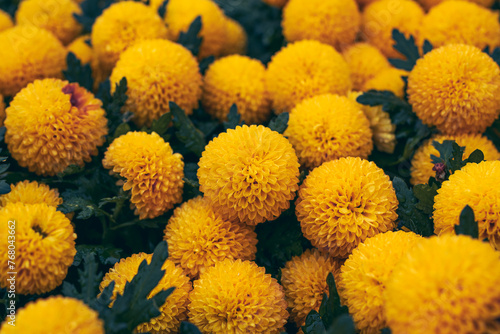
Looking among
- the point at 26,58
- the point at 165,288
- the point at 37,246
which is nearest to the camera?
the point at 37,246

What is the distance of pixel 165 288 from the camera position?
1.04 m

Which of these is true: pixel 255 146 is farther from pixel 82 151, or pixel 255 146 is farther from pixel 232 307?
pixel 82 151

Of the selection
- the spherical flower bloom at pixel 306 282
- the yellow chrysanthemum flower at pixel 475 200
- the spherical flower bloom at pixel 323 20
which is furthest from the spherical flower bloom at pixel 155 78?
the yellow chrysanthemum flower at pixel 475 200

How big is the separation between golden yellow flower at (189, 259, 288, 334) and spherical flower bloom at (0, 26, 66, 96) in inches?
38.6

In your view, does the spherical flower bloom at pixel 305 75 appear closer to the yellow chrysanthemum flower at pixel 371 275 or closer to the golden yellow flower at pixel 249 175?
the golden yellow flower at pixel 249 175

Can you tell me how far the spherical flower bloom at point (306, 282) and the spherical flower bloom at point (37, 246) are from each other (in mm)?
605

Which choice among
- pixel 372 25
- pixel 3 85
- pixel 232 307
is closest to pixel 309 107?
pixel 232 307

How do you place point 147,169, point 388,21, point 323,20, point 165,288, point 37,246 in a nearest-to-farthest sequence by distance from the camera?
point 37,246, point 165,288, point 147,169, point 323,20, point 388,21

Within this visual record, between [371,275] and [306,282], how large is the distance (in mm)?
239

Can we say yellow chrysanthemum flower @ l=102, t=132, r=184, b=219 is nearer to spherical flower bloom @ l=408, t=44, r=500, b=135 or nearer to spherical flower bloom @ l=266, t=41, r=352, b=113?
spherical flower bloom @ l=266, t=41, r=352, b=113

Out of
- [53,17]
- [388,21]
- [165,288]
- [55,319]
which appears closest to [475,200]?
[165,288]

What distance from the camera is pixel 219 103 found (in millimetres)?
1538

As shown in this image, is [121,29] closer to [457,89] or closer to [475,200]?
[457,89]

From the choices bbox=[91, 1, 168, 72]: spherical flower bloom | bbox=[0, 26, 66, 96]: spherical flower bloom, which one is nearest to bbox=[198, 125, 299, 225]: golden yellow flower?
bbox=[91, 1, 168, 72]: spherical flower bloom
